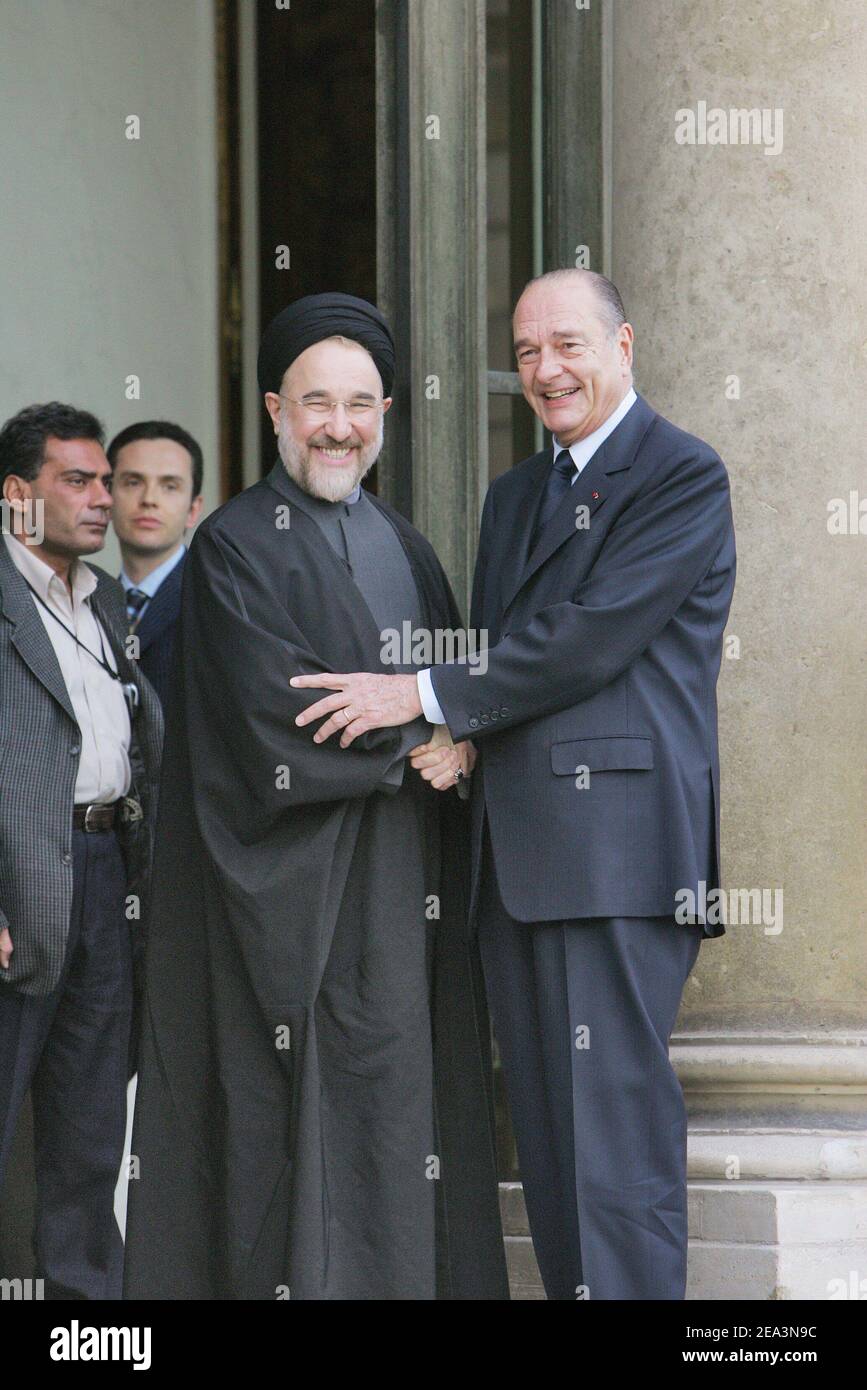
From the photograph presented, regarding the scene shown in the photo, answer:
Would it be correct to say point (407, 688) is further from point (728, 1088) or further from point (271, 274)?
point (271, 274)

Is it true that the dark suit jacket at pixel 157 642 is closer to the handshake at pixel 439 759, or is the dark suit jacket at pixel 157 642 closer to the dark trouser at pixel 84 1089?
the dark trouser at pixel 84 1089

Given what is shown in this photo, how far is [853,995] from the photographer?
4336 mm

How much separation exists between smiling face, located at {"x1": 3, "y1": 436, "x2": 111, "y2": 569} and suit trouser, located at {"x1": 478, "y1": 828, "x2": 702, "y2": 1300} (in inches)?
57.7

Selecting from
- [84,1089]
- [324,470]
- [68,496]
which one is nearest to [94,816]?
[84,1089]

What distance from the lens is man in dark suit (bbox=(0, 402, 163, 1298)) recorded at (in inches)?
168

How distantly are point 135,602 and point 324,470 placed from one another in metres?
1.44

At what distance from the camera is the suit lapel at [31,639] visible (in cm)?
432

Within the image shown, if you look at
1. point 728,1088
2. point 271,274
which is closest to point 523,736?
point 728,1088

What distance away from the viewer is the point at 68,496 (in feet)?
15.0

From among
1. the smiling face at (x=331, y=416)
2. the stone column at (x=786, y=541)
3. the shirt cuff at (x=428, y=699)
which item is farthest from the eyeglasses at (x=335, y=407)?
the stone column at (x=786, y=541)

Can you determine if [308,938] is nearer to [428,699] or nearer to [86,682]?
[428,699]

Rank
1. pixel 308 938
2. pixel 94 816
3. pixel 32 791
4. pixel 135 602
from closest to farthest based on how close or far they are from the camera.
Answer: pixel 308 938 < pixel 32 791 < pixel 94 816 < pixel 135 602

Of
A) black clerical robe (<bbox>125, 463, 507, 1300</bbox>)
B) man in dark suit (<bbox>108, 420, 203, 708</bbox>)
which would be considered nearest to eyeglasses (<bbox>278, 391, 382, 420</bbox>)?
black clerical robe (<bbox>125, 463, 507, 1300</bbox>)
